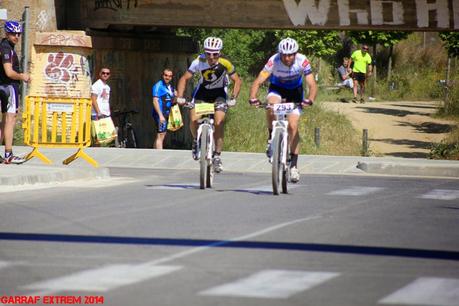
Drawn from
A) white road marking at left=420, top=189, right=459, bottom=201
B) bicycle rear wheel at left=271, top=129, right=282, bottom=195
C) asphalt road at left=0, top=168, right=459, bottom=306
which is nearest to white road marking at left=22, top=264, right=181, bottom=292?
asphalt road at left=0, top=168, right=459, bottom=306

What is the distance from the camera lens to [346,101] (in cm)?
4294

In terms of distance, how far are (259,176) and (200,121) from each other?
10.6ft

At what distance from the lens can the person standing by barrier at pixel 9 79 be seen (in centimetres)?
1923

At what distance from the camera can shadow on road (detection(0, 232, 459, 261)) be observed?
10352 mm

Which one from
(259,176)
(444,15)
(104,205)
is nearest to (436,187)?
(259,176)

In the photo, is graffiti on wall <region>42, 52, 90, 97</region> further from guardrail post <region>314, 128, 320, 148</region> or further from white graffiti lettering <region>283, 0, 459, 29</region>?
guardrail post <region>314, 128, 320, 148</region>

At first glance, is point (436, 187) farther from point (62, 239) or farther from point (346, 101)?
point (346, 101)

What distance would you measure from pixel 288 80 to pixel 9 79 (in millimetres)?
4558

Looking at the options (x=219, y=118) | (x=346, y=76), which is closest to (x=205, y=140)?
(x=219, y=118)

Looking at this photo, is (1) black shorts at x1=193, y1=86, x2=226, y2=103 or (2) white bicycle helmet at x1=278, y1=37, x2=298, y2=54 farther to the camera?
(1) black shorts at x1=193, y1=86, x2=226, y2=103

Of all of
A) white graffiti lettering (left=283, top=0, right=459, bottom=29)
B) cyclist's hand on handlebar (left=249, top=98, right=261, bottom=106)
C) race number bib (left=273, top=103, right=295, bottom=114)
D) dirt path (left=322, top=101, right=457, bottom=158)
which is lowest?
dirt path (left=322, top=101, right=457, bottom=158)

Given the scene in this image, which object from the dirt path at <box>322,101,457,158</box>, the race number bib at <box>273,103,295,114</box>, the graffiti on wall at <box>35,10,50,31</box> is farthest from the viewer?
the dirt path at <box>322,101,457,158</box>

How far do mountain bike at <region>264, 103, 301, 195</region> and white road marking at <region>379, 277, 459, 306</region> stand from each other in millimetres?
6860

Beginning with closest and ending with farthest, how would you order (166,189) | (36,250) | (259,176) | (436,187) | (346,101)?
(36,250), (166,189), (436,187), (259,176), (346,101)
